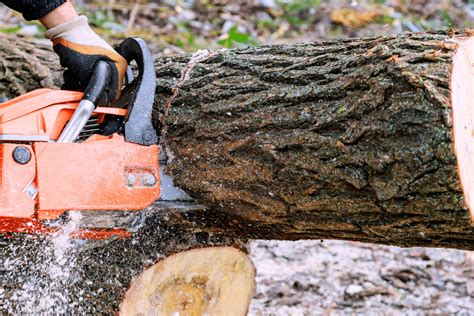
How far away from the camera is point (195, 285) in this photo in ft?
7.92

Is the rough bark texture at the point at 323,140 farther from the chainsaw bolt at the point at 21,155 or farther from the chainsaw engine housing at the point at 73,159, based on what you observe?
the chainsaw bolt at the point at 21,155

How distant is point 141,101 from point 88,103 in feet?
0.65

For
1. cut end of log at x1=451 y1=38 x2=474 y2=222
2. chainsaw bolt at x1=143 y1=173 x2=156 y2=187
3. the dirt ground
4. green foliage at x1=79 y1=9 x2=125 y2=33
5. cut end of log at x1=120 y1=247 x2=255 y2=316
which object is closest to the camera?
cut end of log at x1=451 y1=38 x2=474 y2=222

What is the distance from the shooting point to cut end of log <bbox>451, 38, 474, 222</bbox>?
1.67 meters

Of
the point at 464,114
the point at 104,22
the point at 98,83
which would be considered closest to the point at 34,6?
the point at 98,83

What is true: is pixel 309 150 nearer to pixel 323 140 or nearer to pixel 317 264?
pixel 323 140

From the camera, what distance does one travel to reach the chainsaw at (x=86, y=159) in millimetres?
1909

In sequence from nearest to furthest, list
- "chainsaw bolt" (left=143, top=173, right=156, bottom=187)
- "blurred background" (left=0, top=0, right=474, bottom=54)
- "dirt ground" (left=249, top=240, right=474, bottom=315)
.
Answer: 1. "chainsaw bolt" (left=143, top=173, right=156, bottom=187)
2. "dirt ground" (left=249, top=240, right=474, bottom=315)
3. "blurred background" (left=0, top=0, right=474, bottom=54)

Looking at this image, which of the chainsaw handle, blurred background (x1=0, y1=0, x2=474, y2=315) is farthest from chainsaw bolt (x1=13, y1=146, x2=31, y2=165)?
blurred background (x1=0, y1=0, x2=474, y2=315)

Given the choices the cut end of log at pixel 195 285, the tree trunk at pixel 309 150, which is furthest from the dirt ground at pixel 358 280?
the tree trunk at pixel 309 150

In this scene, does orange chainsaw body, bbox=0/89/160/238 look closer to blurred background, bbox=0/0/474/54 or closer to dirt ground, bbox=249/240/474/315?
dirt ground, bbox=249/240/474/315

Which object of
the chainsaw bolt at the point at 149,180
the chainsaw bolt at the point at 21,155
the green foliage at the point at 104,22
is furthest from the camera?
the green foliage at the point at 104,22

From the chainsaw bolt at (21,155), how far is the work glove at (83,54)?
0.36m

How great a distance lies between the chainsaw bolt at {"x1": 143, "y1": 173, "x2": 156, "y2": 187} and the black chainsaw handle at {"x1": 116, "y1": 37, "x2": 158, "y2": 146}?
112 millimetres
